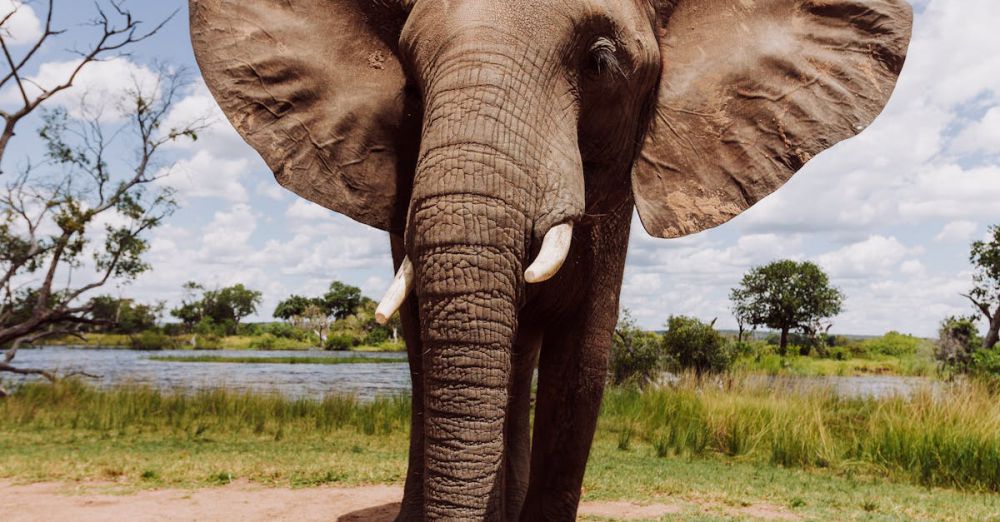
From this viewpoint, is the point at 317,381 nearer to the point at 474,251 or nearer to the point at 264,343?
the point at 474,251

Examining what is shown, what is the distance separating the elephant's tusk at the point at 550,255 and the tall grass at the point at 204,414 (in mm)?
9867

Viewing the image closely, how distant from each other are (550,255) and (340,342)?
231 feet

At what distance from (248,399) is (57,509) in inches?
290

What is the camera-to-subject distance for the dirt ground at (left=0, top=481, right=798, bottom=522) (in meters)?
5.84

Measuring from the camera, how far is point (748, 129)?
140 inches

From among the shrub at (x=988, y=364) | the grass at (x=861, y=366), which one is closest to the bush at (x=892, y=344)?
the grass at (x=861, y=366)

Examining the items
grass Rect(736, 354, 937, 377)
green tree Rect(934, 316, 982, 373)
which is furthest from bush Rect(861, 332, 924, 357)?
green tree Rect(934, 316, 982, 373)

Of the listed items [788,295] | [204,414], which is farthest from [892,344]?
[204,414]

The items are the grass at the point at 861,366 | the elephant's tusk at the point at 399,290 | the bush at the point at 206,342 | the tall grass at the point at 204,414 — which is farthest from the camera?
the bush at the point at 206,342

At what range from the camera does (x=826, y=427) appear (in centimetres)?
1191

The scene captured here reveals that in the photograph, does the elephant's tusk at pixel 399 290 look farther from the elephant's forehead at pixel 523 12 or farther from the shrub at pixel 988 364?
the shrub at pixel 988 364

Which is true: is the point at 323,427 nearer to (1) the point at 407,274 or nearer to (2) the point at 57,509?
(2) the point at 57,509

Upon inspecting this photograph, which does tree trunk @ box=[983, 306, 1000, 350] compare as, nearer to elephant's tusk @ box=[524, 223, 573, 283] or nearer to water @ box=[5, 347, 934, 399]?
water @ box=[5, 347, 934, 399]

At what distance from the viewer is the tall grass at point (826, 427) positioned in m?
9.30
